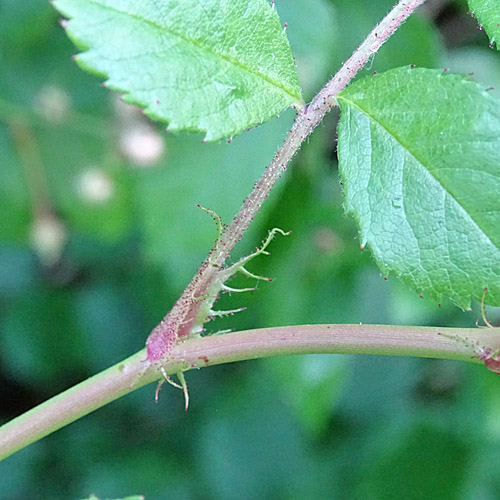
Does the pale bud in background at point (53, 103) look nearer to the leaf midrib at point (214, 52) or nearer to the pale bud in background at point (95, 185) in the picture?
the pale bud in background at point (95, 185)

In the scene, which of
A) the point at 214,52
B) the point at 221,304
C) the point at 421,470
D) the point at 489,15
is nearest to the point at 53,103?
the point at 221,304

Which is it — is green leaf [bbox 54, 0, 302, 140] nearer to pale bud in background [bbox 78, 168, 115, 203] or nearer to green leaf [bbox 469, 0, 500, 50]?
green leaf [bbox 469, 0, 500, 50]

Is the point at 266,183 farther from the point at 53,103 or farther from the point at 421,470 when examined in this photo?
the point at 421,470

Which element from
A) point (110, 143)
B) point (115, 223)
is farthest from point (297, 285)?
point (110, 143)

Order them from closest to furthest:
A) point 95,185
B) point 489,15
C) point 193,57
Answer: point 193,57 < point 489,15 < point 95,185

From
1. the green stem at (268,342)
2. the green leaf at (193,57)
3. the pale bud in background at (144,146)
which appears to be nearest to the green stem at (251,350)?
the green stem at (268,342)

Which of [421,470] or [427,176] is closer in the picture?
[427,176]
